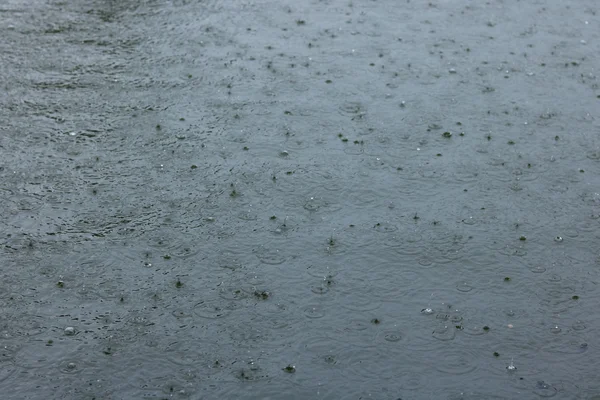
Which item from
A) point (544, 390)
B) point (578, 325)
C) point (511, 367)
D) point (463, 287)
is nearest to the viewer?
point (544, 390)

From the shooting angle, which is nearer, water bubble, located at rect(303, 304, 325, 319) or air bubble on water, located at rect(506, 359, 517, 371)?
air bubble on water, located at rect(506, 359, 517, 371)

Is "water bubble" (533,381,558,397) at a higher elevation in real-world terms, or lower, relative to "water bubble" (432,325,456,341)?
lower

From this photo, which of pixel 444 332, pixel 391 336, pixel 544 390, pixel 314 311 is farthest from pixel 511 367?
pixel 314 311

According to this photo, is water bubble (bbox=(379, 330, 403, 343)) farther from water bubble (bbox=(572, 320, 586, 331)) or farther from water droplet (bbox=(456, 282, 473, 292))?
water bubble (bbox=(572, 320, 586, 331))

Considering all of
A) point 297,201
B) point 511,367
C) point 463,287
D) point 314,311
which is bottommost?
point 511,367

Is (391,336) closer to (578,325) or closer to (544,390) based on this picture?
(544,390)

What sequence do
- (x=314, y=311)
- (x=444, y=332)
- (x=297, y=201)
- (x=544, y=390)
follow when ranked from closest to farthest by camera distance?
(x=544, y=390)
(x=444, y=332)
(x=314, y=311)
(x=297, y=201)

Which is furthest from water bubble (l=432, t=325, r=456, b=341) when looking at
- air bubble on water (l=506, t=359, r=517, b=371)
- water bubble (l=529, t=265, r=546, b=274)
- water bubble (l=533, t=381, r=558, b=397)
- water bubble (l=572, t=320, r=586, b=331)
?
water bubble (l=529, t=265, r=546, b=274)

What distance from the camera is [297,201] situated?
18.6m

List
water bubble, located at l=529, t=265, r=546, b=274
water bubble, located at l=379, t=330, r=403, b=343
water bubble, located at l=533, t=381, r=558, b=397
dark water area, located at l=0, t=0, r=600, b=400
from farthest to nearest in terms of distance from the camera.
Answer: water bubble, located at l=529, t=265, r=546, b=274 < water bubble, located at l=379, t=330, r=403, b=343 < dark water area, located at l=0, t=0, r=600, b=400 < water bubble, located at l=533, t=381, r=558, b=397

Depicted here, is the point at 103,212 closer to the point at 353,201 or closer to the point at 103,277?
the point at 103,277

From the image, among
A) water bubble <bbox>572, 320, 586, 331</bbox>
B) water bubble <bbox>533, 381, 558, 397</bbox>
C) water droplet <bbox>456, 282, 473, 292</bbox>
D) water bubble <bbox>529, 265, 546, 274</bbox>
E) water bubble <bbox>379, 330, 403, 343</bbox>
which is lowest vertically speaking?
water bubble <bbox>533, 381, 558, 397</bbox>

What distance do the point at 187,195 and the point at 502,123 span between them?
9.61m

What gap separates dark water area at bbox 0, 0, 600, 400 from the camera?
47.1 feet
